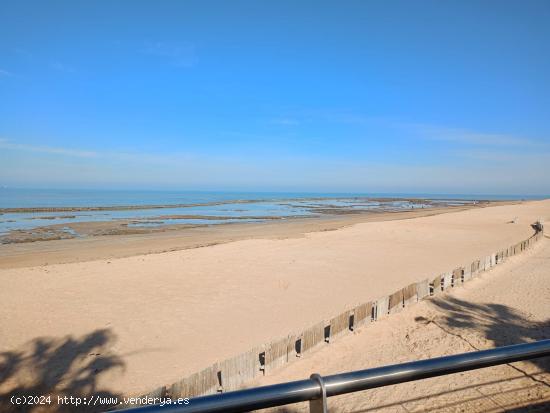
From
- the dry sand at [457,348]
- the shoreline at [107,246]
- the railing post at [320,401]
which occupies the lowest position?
the shoreline at [107,246]

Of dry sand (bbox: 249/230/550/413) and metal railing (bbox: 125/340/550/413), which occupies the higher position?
metal railing (bbox: 125/340/550/413)

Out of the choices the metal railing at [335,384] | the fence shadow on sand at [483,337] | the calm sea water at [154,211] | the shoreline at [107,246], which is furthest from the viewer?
the calm sea water at [154,211]

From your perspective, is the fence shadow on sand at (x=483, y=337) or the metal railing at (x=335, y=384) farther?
the fence shadow on sand at (x=483, y=337)

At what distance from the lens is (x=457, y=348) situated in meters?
7.06

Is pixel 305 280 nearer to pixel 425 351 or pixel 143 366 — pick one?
pixel 425 351

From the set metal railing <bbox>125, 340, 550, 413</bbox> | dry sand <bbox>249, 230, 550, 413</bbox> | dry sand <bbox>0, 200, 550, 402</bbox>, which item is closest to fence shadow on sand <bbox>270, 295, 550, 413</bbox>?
dry sand <bbox>249, 230, 550, 413</bbox>

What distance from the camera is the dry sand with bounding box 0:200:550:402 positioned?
279 inches

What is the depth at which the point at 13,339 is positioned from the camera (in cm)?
798

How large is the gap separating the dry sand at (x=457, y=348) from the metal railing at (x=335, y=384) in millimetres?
3698

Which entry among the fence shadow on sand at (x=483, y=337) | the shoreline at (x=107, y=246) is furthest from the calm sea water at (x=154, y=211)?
the fence shadow on sand at (x=483, y=337)

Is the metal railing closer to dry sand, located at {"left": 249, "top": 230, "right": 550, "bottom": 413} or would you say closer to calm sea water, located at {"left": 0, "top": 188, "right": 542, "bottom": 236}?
dry sand, located at {"left": 249, "top": 230, "right": 550, "bottom": 413}

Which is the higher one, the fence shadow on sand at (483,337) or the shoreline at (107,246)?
the fence shadow on sand at (483,337)

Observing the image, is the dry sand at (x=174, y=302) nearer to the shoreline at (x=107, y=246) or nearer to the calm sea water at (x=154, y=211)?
the shoreline at (x=107, y=246)

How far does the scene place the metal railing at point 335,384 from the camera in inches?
52.2
